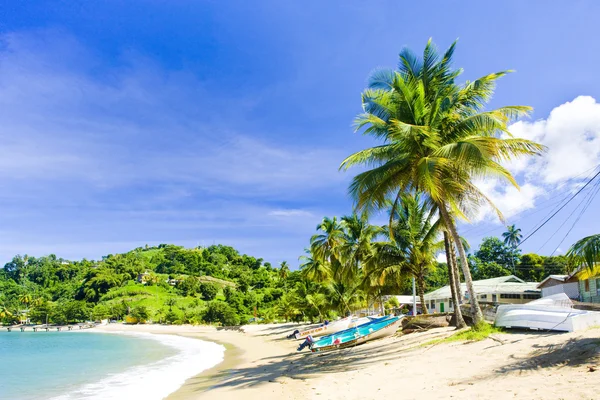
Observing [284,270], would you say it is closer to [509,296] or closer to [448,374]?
[509,296]

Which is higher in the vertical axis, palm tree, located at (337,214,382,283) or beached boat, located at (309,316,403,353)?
palm tree, located at (337,214,382,283)

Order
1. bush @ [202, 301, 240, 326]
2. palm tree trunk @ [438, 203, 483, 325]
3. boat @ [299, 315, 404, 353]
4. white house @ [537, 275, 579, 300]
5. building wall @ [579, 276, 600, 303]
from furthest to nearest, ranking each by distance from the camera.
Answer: bush @ [202, 301, 240, 326] → white house @ [537, 275, 579, 300] → building wall @ [579, 276, 600, 303] → boat @ [299, 315, 404, 353] → palm tree trunk @ [438, 203, 483, 325]

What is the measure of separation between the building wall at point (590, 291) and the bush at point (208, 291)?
3077 inches

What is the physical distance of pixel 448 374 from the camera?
7.96 meters

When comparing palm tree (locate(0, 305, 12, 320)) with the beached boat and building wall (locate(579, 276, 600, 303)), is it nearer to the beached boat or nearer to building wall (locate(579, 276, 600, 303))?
the beached boat

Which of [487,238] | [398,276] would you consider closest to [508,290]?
[398,276]

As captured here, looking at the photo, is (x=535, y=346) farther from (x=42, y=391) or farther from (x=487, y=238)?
(x=487, y=238)

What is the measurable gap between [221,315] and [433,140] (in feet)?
190

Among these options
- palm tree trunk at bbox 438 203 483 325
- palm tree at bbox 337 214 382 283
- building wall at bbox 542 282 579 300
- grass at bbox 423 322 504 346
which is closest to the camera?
grass at bbox 423 322 504 346

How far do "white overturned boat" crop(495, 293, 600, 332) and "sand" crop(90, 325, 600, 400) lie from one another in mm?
342

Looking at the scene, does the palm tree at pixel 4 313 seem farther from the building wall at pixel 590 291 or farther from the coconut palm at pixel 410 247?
the building wall at pixel 590 291

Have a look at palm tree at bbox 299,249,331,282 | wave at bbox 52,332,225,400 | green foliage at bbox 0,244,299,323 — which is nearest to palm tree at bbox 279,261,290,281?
green foliage at bbox 0,244,299,323

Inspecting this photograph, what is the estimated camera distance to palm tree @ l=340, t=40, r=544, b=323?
11.5m

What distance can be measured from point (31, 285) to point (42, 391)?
129509 mm
